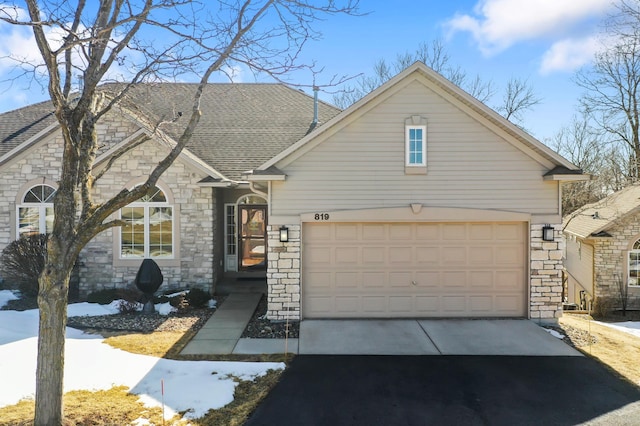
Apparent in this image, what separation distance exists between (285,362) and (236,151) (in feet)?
27.0

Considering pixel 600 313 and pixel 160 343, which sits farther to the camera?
pixel 600 313

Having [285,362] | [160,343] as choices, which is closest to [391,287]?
[285,362]

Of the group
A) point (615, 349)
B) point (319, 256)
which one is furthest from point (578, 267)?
point (319, 256)

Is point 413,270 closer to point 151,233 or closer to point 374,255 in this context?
point 374,255

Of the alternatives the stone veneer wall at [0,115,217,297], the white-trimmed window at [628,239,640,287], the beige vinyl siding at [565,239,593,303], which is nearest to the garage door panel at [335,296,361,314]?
the stone veneer wall at [0,115,217,297]

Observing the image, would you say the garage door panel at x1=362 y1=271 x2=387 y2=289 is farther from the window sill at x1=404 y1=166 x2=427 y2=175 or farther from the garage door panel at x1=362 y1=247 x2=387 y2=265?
the window sill at x1=404 y1=166 x2=427 y2=175

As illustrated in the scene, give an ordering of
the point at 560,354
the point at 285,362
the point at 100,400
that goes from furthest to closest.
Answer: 1. the point at 560,354
2. the point at 285,362
3. the point at 100,400

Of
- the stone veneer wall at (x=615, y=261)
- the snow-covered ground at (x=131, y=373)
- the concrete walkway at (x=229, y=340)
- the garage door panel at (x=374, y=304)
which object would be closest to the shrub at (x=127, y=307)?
the concrete walkway at (x=229, y=340)

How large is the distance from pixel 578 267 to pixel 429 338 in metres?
11.7

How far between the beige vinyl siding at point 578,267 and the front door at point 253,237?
11325 millimetres

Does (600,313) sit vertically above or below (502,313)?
below

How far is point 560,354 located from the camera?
7.89 metres

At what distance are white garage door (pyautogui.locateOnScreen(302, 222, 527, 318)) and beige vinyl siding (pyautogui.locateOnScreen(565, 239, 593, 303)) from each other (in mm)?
7245

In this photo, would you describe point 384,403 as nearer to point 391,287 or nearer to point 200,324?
point 391,287
